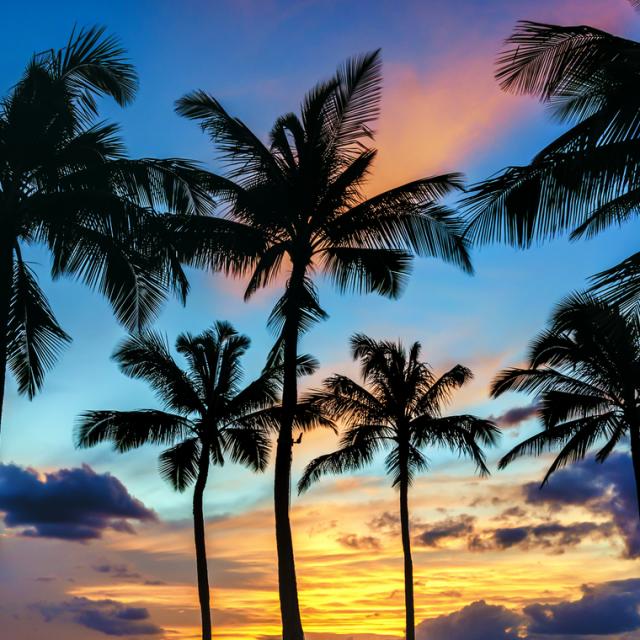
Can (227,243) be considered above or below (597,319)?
above

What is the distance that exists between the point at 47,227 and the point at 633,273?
10.4m

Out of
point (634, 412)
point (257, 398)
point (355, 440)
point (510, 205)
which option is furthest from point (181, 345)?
point (510, 205)

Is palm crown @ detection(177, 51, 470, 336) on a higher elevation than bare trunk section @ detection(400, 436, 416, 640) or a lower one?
higher

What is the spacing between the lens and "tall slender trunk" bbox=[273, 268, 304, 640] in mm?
18422

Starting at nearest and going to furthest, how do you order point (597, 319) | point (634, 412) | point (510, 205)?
point (597, 319), point (510, 205), point (634, 412)

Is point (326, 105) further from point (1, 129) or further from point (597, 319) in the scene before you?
point (597, 319)

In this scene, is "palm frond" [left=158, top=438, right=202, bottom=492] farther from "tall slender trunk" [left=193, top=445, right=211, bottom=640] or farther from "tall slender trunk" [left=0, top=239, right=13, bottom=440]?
"tall slender trunk" [left=0, top=239, right=13, bottom=440]

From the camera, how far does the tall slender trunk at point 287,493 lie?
18422mm

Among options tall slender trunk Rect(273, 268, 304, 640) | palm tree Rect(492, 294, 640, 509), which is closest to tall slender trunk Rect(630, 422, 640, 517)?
palm tree Rect(492, 294, 640, 509)

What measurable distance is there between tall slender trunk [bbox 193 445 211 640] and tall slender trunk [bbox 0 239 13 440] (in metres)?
14.8

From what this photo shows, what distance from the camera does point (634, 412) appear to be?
90.0 feet

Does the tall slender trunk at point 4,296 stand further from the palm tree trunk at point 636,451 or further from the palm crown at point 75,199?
the palm tree trunk at point 636,451

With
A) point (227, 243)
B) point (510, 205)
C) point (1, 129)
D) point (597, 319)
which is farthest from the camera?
point (227, 243)

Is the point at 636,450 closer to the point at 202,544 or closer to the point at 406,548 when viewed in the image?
the point at 406,548
